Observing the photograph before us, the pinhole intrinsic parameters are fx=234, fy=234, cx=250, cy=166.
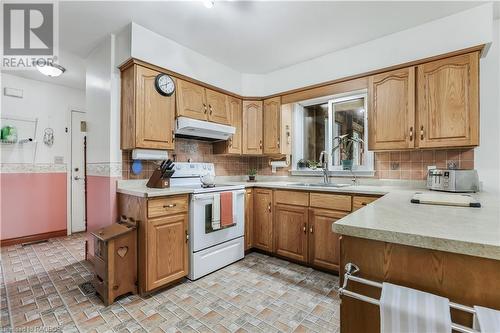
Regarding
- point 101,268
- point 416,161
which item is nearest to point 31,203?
point 101,268

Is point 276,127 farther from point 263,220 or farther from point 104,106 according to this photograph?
point 104,106

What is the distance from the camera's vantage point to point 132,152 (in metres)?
2.43

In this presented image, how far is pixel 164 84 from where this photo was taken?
2.43 m

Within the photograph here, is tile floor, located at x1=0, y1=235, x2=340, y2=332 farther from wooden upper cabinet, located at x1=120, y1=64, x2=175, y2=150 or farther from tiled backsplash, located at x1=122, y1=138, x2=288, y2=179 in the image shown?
wooden upper cabinet, located at x1=120, y1=64, x2=175, y2=150

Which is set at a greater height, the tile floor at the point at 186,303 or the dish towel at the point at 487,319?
the dish towel at the point at 487,319

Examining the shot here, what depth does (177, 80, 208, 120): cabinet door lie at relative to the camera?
8.51 feet

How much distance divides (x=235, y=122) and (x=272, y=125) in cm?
52

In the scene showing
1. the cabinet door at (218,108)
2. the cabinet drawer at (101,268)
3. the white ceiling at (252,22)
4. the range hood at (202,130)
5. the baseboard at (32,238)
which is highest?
the white ceiling at (252,22)

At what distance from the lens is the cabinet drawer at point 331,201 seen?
229cm

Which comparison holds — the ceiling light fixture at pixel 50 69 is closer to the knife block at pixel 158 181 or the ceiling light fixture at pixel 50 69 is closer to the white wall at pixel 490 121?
the knife block at pixel 158 181

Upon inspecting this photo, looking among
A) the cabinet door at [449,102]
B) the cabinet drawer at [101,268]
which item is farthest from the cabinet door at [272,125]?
the cabinet drawer at [101,268]

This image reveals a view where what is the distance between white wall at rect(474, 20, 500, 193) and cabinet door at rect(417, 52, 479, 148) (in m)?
0.30

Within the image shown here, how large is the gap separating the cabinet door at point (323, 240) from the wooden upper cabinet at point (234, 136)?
134 centimetres

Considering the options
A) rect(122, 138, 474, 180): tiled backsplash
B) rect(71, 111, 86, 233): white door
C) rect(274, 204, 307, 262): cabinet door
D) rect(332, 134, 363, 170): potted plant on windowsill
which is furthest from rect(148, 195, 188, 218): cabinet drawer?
rect(71, 111, 86, 233): white door
